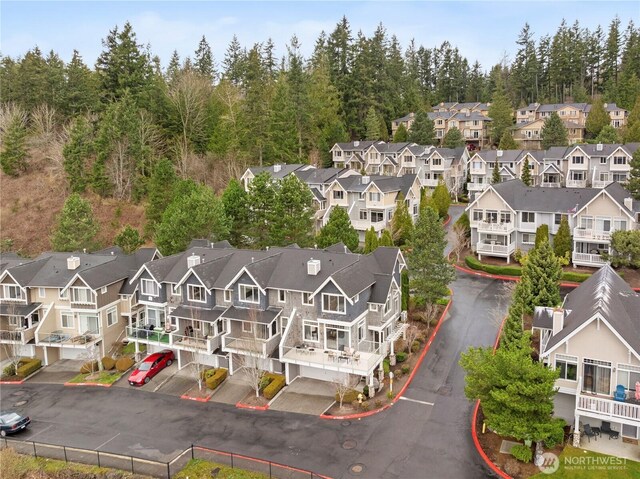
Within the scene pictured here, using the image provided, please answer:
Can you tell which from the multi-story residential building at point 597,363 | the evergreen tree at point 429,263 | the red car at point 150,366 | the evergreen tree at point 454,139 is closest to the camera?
the multi-story residential building at point 597,363

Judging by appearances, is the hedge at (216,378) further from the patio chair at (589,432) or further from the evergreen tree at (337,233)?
the patio chair at (589,432)

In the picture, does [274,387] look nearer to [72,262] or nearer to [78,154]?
[72,262]

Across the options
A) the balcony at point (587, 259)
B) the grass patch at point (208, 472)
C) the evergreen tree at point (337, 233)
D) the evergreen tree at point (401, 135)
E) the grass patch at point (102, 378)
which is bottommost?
the grass patch at point (208, 472)

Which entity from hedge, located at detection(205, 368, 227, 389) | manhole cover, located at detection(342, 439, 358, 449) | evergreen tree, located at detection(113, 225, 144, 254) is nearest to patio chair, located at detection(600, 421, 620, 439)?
manhole cover, located at detection(342, 439, 358, 449)

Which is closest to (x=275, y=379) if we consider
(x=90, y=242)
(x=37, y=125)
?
(x=90, y=242)

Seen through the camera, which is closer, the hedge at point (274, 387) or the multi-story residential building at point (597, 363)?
the multi-story residential building at point (597, 363)

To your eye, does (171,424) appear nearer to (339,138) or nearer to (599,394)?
(599,394)

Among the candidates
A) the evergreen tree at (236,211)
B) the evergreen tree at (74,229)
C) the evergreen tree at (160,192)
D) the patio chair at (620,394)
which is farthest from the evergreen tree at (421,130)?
the patio chair at (620,394)
